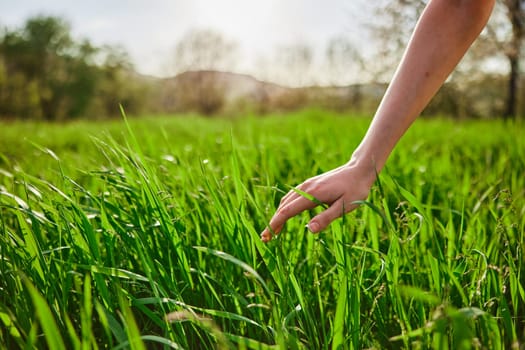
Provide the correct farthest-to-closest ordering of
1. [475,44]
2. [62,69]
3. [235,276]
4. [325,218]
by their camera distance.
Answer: [62,69], [475,44], [235,276], [325,218]

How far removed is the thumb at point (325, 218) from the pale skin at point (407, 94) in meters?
0.02

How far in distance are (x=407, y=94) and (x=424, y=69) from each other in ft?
0.20

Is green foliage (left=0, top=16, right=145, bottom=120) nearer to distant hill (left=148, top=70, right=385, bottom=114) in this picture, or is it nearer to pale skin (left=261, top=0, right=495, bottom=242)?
distant hill (left=148, top=70, right=385, bottom=114)

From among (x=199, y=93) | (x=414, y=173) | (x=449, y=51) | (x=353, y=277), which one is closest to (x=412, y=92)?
(x=449, y=51)

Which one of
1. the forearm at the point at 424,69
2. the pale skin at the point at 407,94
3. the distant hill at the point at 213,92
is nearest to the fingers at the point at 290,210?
the pale skin at the point at 407,94

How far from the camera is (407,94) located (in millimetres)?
827

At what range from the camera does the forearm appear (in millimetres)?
828

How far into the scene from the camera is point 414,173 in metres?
1.96

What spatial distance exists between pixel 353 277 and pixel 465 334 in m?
0.36

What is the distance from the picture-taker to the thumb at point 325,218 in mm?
778

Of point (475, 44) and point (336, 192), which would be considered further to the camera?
point (475, 44)

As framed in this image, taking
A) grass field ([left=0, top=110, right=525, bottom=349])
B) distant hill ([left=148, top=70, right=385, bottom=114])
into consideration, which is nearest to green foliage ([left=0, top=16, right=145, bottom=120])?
distant hill ([left=148, top=70, right=385, bottom=114])

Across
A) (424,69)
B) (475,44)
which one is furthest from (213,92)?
(424,69)

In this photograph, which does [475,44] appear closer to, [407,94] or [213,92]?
[407,94]
